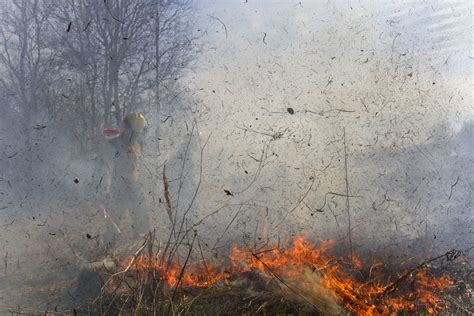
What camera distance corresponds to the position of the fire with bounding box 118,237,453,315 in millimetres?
3299

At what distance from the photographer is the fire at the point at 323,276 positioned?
330 cm

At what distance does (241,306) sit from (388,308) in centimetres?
112

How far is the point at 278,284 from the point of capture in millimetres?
3287

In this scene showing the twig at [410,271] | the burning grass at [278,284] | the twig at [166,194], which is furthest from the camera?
the twig at [166,194]

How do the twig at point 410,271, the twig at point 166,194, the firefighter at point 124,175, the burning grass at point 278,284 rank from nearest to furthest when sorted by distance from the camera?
the burning grass at point 278,284 < the twig at point 410,271 < the twig at point 166,194 < the firefighter at point 124,175

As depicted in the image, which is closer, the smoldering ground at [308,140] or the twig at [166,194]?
the twig at [166,194]

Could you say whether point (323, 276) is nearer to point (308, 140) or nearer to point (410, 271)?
point (410, 271)

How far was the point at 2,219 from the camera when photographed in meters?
3.75

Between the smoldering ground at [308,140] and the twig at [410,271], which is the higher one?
the smoldering ground at [308,140]

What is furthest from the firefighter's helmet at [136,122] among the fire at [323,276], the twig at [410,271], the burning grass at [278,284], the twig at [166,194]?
the twig at [410,271]

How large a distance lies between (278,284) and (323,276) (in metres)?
0.39

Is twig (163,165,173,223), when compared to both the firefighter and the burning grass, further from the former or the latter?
the burning grass

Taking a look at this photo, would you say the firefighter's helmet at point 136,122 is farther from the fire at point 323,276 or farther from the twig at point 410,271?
the twig at point 410,271

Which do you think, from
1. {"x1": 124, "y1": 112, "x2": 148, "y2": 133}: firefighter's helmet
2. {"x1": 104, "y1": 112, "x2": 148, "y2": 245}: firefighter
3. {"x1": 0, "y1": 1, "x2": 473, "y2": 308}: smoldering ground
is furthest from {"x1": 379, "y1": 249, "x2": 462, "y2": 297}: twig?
{"x1": 124, "y1": 112, "x2": 148, "y2": 133}: firefighter's helmet
